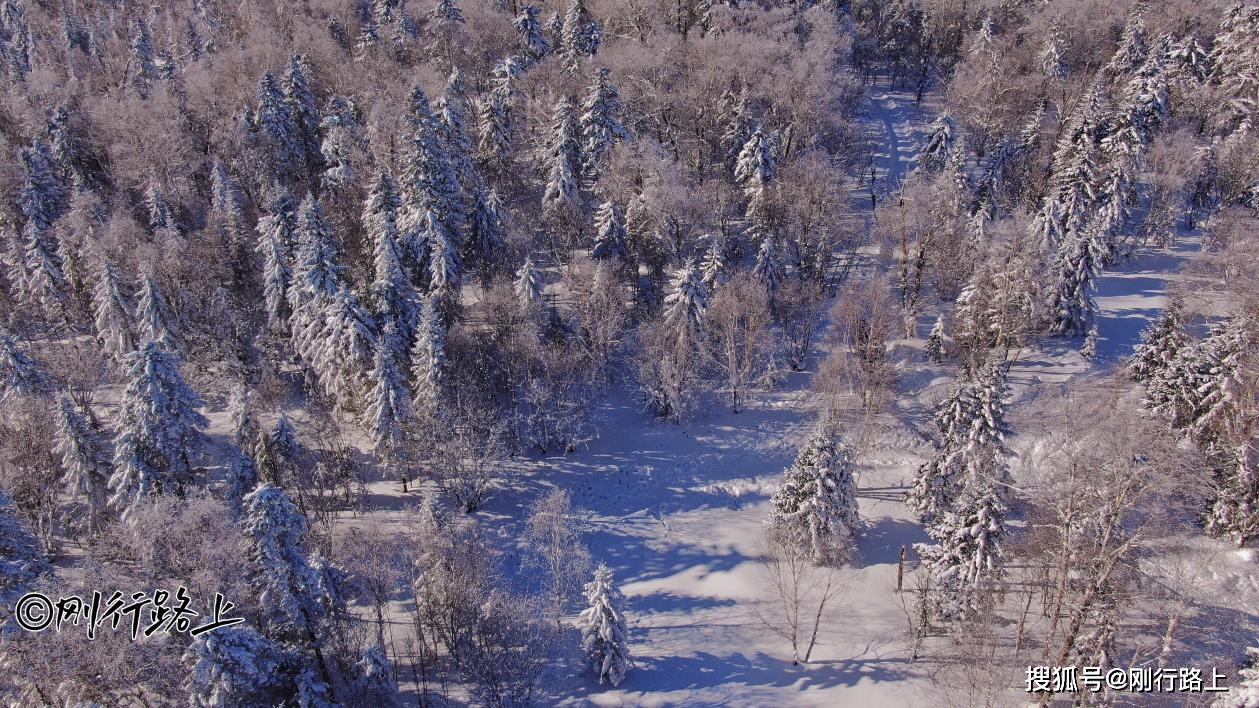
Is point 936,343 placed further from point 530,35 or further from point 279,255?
point 530,35

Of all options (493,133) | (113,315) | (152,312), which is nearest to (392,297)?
(152,312)

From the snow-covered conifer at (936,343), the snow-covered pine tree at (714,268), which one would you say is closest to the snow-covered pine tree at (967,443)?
the snow-covered conifer at (936,343)

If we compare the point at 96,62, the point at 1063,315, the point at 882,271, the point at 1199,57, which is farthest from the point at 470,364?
the point at 96,62

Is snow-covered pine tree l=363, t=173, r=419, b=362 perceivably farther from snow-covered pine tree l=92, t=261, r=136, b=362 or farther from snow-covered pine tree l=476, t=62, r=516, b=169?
snow-covered pine tree l=92, t=261, r=136, b=362

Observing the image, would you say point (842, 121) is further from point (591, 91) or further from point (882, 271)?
point (591, 91)

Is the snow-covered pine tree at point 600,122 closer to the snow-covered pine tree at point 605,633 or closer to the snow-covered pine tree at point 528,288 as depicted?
the snow-covered pine tree at point 528,288

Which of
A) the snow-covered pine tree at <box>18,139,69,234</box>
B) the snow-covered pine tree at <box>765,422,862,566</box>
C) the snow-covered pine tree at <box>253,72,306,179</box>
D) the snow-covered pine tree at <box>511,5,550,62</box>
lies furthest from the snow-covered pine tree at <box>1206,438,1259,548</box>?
the snow-covered pine tree at <box>18,139,69,234</box>
